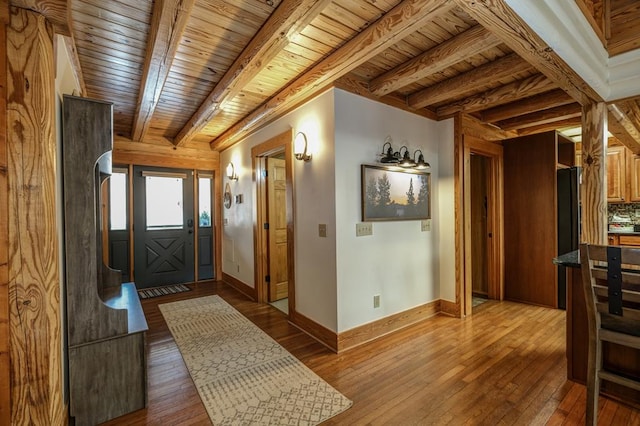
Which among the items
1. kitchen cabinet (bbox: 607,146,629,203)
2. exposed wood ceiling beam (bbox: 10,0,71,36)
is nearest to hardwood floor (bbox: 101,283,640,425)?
exposed wood ceiling beam (bbox: 10,0,71,36)

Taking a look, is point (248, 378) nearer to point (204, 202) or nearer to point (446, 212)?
point (446, 212)

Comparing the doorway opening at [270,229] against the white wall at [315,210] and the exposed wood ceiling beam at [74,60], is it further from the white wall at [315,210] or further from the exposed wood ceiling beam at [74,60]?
the exposed wood ceiling beam at [74,60]

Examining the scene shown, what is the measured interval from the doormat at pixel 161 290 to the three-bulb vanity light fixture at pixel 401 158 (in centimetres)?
386

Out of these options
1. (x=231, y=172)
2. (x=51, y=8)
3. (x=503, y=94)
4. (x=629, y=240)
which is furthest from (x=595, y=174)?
(x=231, y=172)

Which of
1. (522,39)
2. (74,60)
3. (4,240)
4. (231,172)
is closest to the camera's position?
(4,240)

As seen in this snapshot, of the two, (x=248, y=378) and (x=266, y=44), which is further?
(x=248, y=378)

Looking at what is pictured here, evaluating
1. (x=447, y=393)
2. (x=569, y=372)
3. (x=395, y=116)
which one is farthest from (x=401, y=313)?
(x=395, y=116)

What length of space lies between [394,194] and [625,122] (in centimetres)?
249

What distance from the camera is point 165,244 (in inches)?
198

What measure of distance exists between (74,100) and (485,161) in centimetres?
478

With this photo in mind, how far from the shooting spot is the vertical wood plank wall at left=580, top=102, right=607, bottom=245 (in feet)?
7.89

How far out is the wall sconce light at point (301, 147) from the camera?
2951 mm

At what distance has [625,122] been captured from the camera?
9.84 feet

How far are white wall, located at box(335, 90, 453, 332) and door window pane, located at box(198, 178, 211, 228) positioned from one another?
3.60 meters
